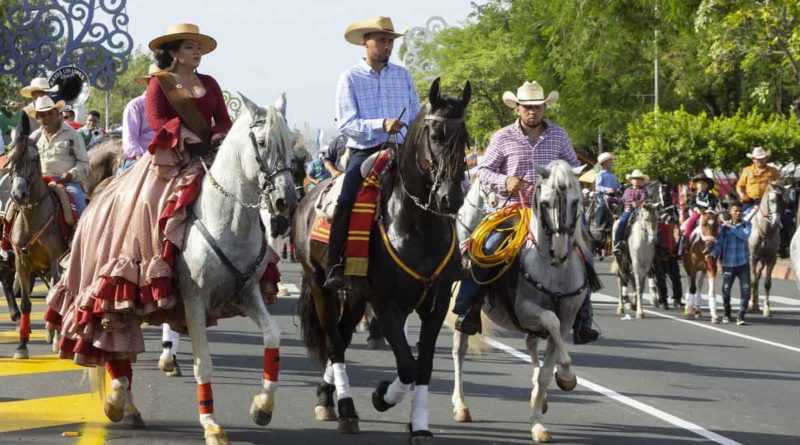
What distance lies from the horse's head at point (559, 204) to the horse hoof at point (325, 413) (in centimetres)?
204

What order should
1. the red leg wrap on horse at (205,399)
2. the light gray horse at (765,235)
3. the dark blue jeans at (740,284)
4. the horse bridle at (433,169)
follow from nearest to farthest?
the horse bridle at (433,169)
the red leg wrap on horse at (205,399)
the dark blue jeans at (740,284)
the light gray horse at (765,235)

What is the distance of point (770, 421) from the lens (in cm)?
1111

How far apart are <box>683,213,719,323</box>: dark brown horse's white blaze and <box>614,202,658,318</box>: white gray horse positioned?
635 mm

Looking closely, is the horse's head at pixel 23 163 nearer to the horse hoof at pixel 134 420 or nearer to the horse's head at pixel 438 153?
the horse hoof at pixel 134 420

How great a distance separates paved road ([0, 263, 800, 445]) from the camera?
33.2 ft

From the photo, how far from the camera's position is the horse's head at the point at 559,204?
1007 centimetres

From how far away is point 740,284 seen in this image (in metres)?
21.5

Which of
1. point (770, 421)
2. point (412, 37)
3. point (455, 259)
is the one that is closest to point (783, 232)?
point (770, 421)

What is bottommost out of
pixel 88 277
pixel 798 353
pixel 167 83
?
pixel 798 353

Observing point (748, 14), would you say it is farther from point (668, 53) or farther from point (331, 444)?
point (668, 53)

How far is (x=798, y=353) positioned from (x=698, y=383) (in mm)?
3540

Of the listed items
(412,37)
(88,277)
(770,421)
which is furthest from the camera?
(412,37)

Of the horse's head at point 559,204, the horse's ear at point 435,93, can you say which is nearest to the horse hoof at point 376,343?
the horse's head at point 559,204

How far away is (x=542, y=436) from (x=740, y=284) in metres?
12.4
